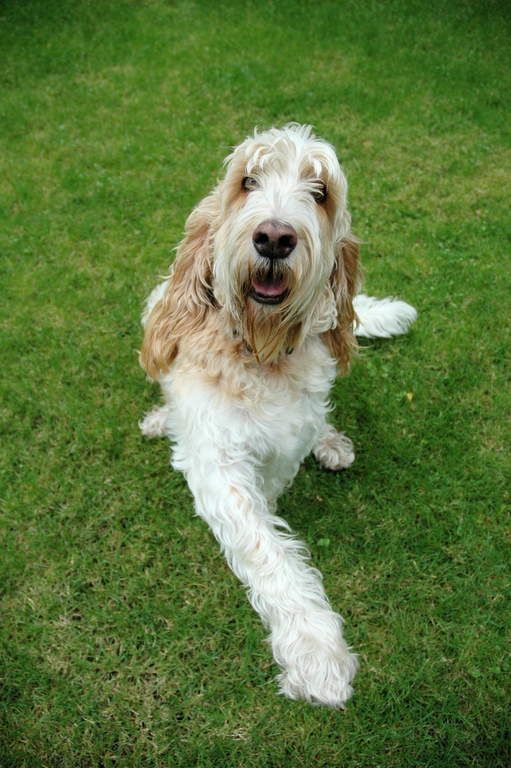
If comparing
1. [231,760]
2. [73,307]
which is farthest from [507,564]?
[73,307]

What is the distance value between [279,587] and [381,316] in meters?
2.51

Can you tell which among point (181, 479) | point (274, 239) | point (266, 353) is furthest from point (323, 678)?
point (181, 479)

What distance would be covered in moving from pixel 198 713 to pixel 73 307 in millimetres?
3159

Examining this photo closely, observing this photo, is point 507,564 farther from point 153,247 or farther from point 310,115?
point 310,115

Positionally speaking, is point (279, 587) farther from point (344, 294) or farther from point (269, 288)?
point (344, 294)

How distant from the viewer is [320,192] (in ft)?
8.30

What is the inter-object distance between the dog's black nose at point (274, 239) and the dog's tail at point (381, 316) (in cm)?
211

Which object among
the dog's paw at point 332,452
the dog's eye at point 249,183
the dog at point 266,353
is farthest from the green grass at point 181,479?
the dog's eye at point 249,183

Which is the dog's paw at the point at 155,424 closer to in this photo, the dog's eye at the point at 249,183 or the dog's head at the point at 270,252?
the dog's head at the point at 270,252

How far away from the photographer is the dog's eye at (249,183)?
252cm

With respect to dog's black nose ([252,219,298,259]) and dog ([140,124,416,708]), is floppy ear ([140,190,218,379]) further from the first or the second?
dog's black nose ([252,219,298,259])

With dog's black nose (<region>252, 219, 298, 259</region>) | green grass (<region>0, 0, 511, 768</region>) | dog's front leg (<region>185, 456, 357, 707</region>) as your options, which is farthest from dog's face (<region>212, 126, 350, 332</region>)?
green grass (<region>0, 0, 511, 768</region>)

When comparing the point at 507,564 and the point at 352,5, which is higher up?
the point at 352,5

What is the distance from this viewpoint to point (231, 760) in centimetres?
291
